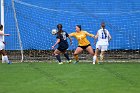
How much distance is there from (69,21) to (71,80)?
30.8ft

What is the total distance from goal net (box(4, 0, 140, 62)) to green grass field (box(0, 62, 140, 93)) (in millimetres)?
5126

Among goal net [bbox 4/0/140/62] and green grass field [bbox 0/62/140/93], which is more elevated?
goal net [bbox 4/0/140/62]

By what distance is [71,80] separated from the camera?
40.5 ft

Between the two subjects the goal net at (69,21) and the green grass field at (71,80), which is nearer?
the green grass field at (71,80)

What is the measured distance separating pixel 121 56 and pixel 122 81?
28.0 ft

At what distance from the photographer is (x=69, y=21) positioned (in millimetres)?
21469

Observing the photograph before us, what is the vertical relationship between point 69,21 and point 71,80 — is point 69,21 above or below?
above

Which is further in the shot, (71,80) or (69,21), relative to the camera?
(69,21)

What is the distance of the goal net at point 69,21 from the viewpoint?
821 inches

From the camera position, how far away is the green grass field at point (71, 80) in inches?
414

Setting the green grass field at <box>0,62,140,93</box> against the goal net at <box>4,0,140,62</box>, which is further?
the goal net at <box>4,0,140,62</box>

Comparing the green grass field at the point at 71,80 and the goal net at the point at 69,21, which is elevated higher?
the goal net at the point at 69,21

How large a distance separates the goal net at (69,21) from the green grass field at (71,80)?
16.8 ft

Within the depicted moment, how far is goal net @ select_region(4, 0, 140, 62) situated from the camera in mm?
20859
